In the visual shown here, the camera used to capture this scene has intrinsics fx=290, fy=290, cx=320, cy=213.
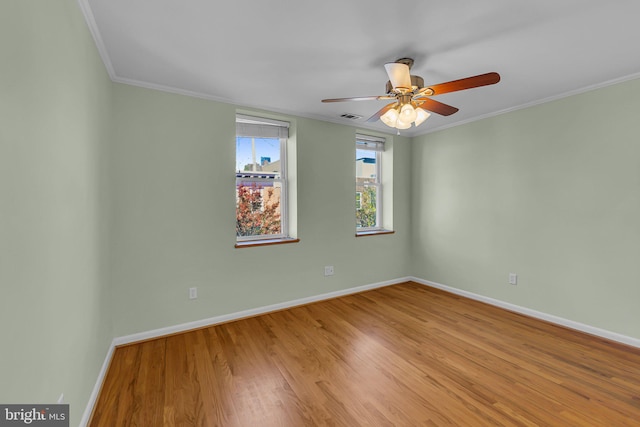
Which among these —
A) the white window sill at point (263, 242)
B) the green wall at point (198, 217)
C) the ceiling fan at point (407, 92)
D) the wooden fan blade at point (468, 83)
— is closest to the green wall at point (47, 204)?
the green wall at point (198, 217)

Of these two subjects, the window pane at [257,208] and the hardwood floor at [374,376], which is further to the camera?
the window pane at [257,208]

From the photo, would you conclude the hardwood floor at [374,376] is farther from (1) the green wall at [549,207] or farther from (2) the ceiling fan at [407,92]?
(2) the ceiling fan at [407,92]

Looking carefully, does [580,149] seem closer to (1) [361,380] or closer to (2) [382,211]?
(2) [382,211]

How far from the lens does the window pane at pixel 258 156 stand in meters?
3.44

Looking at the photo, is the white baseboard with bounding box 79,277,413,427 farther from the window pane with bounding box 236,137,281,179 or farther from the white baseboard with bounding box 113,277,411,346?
the window pane with bounding box 236,137,281,179

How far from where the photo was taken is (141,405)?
1.89 metres

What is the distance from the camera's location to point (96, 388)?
6.48ft

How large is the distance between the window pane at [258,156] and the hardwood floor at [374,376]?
1756 millimetres

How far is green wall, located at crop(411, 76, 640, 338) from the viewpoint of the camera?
2.70m

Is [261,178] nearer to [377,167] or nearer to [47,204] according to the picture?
[377,167]

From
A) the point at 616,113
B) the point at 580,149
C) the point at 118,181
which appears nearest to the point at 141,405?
the point at 118,181

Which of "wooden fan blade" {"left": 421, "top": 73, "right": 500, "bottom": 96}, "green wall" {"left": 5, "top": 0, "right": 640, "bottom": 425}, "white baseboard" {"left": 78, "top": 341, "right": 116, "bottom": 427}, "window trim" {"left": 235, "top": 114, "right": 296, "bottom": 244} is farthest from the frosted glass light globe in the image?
"white baseboard" {"left": 78, "top": 341, "right": 116, "bottom": 427}

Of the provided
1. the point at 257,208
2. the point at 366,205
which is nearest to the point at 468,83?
the point at 257,208

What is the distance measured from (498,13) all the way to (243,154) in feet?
8.74
